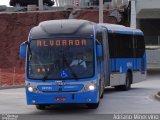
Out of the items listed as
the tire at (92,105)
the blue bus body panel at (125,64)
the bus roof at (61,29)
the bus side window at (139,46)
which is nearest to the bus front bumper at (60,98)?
the tire at (92,105)

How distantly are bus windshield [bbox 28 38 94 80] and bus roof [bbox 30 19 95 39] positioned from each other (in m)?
0.22

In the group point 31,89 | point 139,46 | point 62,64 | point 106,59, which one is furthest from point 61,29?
point 139,46

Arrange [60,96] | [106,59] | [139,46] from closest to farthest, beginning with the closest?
[60,96] → [106,59] → [139,46]

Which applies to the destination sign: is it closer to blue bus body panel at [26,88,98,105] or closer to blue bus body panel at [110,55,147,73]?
blue bus body panel at [26,88,98,105]

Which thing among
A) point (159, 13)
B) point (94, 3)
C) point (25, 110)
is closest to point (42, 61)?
point (25, 110)

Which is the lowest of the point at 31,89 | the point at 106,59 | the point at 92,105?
the point at 92,105

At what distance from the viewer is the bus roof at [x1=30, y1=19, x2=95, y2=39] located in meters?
18.4

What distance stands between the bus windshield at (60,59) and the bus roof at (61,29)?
22cm

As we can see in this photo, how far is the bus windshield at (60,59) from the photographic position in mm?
17922

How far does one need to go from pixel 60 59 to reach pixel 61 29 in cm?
102

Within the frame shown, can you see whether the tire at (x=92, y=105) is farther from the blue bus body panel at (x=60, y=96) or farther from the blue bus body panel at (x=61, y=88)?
the blue bus body panel at (x=61, y=88)

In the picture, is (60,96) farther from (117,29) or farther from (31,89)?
(117,29)

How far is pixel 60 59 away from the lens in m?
18.0

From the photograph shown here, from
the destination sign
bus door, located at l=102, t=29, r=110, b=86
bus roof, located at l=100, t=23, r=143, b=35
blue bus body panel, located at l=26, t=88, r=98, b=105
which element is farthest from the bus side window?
blue bus body panel, located at l=26, t=88, r=98, b=105
